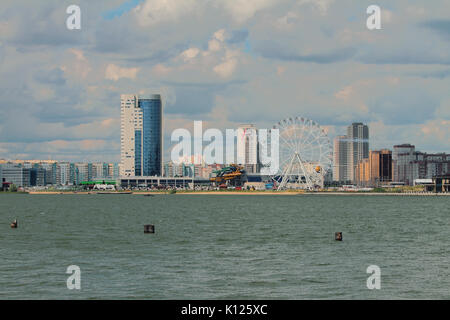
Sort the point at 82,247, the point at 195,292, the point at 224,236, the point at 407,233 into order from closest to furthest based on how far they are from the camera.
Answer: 1. the point at 195,292
2. the point at 82,247
3. the point at 224,236
4. the point at 407,233

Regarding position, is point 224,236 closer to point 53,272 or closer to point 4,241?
point 4,241

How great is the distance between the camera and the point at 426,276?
153 ft

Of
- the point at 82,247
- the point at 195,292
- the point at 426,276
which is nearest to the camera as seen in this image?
the point at 195,292

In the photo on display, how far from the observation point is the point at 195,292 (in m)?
40.2

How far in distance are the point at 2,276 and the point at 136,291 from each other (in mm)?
11523

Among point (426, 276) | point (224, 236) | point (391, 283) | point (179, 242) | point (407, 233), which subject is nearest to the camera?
point (391, 283)

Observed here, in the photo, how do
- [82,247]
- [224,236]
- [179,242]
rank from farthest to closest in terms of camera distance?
[224,236], [179,242], [82,247]

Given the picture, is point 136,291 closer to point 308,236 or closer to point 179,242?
point 179,242

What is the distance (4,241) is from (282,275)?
38440 millimetres

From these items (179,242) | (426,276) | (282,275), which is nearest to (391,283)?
(426,276)
